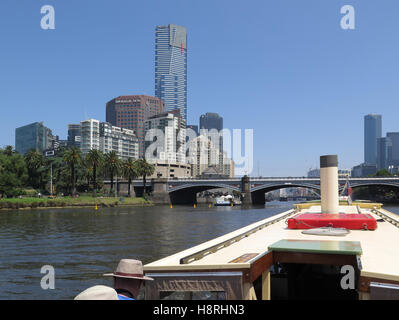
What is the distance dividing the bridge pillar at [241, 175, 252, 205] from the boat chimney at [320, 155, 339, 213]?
353ft

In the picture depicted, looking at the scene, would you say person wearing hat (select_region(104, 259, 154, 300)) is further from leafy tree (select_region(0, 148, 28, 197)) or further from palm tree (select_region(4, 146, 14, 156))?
palm tree (select_region(4, 146, 14, 156))

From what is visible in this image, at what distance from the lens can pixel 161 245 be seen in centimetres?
3014

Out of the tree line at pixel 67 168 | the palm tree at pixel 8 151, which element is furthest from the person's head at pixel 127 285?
the palm tree at pixel 8 151

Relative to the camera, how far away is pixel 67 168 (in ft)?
398

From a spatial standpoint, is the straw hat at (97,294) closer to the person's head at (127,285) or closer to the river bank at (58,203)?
the person's head at (127,285)

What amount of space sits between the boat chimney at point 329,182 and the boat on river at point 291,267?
85.9 inches

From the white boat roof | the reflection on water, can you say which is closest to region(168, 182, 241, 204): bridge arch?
the reflection on water

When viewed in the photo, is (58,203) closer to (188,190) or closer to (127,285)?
(188,190)

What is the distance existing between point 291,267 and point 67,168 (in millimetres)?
118472

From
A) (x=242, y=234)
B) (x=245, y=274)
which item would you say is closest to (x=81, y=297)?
(x=245, y=274)

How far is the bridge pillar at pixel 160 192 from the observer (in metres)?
129

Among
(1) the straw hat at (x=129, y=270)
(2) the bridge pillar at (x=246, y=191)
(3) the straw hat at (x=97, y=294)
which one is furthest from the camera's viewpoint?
(2) the bridge pillar at (x=246, y=191)

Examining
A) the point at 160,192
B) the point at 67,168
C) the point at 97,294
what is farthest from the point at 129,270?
the point at 160,192
